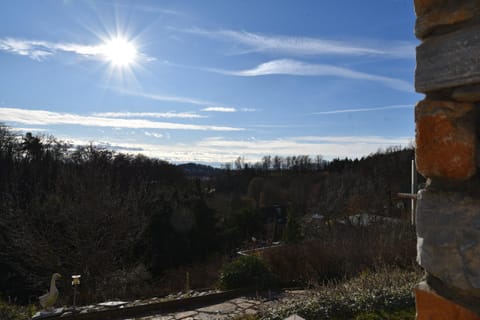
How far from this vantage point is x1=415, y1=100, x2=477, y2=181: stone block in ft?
3.31

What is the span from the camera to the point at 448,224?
1.00 m

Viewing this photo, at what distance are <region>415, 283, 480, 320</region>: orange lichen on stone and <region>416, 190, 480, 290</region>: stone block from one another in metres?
0.06

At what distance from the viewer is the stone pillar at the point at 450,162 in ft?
3.21

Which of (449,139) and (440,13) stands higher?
(440,13)

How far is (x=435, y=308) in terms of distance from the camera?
3.41 feet

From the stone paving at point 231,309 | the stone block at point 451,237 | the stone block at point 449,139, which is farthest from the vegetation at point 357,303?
the stone block at point 449,139

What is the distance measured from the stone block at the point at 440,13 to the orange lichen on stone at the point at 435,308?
2.62ft

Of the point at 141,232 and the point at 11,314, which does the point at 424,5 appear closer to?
the point at 11,314

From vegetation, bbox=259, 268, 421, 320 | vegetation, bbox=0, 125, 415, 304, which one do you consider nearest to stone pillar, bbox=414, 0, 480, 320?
vegetation, bbox=259, 268, 421, 320

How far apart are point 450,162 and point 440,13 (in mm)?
456

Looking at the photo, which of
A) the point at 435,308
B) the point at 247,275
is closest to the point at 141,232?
the point at 247,275

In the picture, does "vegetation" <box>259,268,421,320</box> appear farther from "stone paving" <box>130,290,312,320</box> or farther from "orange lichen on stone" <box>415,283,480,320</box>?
"orange lichen on stone" <box>415,283,480,320</box>

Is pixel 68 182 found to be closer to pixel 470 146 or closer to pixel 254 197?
pixel 470 146

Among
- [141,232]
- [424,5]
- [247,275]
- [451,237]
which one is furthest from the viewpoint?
[141,232]
